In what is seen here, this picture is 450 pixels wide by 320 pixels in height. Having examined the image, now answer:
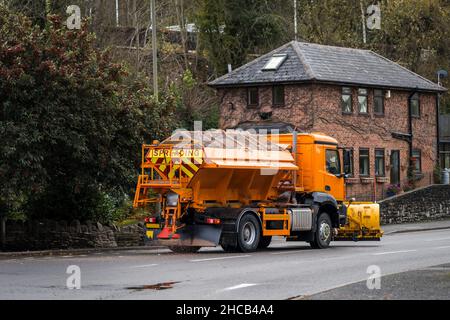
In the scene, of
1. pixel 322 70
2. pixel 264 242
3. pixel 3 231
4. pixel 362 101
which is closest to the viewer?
pixel 264 242

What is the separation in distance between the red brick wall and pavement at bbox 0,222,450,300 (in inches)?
859

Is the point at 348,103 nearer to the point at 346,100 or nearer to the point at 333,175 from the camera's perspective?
the point at 346,100

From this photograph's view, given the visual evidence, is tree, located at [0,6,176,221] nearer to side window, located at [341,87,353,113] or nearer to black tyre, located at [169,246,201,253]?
black tyre, located at [169,246,201,253]

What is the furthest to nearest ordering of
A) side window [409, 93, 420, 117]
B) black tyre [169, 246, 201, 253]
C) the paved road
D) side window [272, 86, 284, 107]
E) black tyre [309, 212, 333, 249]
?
side window [409, 93, 420, 117], side window [272, 86, 284, 107], black tyre [309, 212, 333, 249], black tyre [169, 246, 201, 253], the paved road

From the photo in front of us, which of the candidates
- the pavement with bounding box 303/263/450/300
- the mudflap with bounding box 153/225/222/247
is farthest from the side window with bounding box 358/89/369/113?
the pavement with bounding box 303/263/450/300

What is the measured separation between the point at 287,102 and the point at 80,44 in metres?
22.0

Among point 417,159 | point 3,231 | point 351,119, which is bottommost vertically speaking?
point 3,231

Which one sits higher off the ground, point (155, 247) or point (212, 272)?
point (212, 272)

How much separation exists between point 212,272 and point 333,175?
1100 cm

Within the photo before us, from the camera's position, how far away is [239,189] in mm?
28000

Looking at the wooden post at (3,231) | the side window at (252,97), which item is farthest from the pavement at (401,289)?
the side window at (252,97)

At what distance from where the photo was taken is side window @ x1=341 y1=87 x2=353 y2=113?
51.5 metres

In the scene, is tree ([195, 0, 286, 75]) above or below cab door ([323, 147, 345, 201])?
above

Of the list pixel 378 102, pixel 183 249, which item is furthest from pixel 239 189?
pixel 378 102
